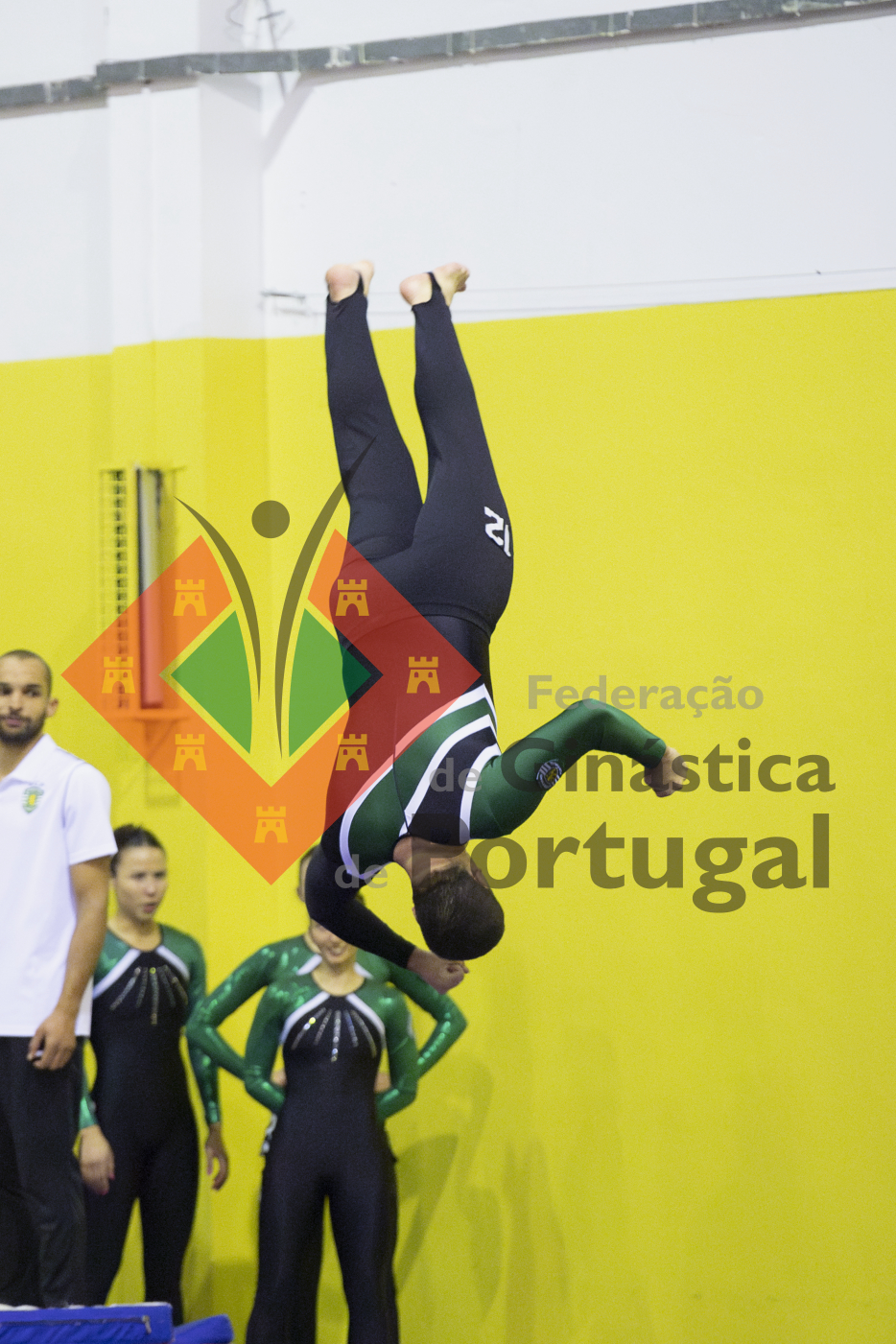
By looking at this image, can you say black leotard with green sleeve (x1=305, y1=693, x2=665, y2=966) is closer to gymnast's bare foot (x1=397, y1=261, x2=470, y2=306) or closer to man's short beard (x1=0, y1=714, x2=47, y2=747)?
gymnast's bare foot (x1=397, y1=261, x2=470, y2=306)

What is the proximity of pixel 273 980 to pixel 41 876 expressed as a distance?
0.75 m

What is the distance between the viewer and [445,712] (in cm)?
264

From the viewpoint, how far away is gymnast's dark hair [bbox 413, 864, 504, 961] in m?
2.48

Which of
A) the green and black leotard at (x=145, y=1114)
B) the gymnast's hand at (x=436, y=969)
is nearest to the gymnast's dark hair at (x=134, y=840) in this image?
the green and black leotard at (x=145, y=1114)

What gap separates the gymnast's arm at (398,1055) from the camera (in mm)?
3684

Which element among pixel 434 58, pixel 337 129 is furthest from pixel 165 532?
pixel 434 58

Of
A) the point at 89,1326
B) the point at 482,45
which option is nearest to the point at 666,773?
the point at 89,1326

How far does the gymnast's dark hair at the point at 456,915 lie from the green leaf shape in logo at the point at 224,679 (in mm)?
1780

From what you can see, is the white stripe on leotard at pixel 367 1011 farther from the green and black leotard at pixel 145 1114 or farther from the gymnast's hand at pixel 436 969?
the gymnast's hand at pixel 436 969

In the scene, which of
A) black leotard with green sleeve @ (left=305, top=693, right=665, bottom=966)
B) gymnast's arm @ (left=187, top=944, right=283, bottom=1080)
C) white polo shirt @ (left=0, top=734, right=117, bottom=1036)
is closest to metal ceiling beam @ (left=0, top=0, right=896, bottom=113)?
white polo shirt @ (left=0, top=734, right=117, bottom=1036)

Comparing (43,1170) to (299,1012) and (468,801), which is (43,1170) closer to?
(299,1012)

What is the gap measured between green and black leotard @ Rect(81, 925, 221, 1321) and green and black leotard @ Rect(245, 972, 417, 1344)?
0.77 feet

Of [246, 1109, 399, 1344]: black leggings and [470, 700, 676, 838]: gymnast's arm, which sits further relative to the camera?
[246, 1109, 399, 1344]: black leggings

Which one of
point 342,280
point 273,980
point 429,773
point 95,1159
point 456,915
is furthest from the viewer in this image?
point 273,980
